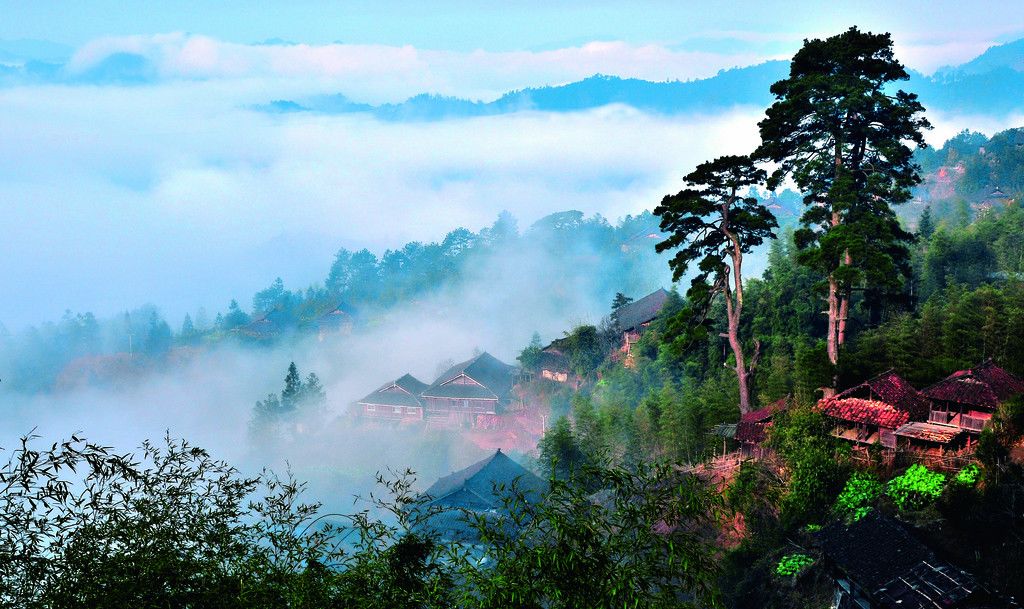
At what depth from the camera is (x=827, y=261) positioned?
1898 centimetres

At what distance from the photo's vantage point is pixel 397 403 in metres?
46.6

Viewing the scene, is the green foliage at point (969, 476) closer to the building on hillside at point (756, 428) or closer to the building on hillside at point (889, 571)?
the building on hillside at point (889, 571)

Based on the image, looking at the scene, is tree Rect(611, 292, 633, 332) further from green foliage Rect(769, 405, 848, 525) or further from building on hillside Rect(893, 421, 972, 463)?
building on hillside Rect(893, 421, 972, 463)

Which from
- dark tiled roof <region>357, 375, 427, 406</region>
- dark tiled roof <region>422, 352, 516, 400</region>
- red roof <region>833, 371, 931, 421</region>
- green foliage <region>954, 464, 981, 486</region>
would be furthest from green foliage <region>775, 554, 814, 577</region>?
dark tiled roof <region>357, 375, 427, 406</region>

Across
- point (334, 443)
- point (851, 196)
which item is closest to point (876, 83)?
point (851, 196)

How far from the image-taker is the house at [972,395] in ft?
49.1

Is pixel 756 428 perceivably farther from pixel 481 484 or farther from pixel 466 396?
pixel 466 396

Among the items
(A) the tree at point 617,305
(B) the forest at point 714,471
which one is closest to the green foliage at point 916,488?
(B) the forest at point 714,471

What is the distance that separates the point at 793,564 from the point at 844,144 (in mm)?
11155

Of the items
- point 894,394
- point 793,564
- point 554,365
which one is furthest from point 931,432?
point 554,365

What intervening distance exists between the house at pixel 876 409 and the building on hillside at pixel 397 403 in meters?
31.6

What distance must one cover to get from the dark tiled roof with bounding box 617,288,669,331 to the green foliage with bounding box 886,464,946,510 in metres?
24.2

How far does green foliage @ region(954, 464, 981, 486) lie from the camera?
1345 centimetres

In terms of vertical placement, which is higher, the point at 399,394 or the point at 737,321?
the point at 737,321
